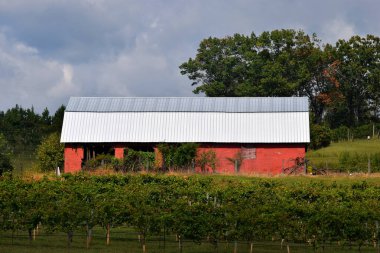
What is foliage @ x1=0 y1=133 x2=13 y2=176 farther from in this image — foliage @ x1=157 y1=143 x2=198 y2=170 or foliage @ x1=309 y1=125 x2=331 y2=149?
foliage @ x1=309 y1=125 x2=331 y2=149

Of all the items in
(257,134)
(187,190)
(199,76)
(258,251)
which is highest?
(199,76)

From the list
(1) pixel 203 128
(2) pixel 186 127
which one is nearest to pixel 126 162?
(2) pixel 186 127

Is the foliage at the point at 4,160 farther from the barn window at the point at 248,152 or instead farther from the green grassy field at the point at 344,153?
the green grassy field at the point at 344,153

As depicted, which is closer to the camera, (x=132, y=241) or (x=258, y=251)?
(x=258, y=251)

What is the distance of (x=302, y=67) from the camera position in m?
79.0

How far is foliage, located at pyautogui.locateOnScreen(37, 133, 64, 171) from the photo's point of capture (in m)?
55.1

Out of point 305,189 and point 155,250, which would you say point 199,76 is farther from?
point 155,250

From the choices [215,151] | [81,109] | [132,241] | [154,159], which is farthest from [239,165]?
[132,241]

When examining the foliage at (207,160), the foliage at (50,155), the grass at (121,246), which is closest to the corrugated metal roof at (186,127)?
the foliage at (207,160)

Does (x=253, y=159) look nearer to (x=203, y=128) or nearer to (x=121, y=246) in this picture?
(x=203, y=128)

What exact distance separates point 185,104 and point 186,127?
9.57ft

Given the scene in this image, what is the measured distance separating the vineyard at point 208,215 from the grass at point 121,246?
245 mm

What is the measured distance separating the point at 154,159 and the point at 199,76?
105 ft

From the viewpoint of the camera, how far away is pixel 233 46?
82750mm
